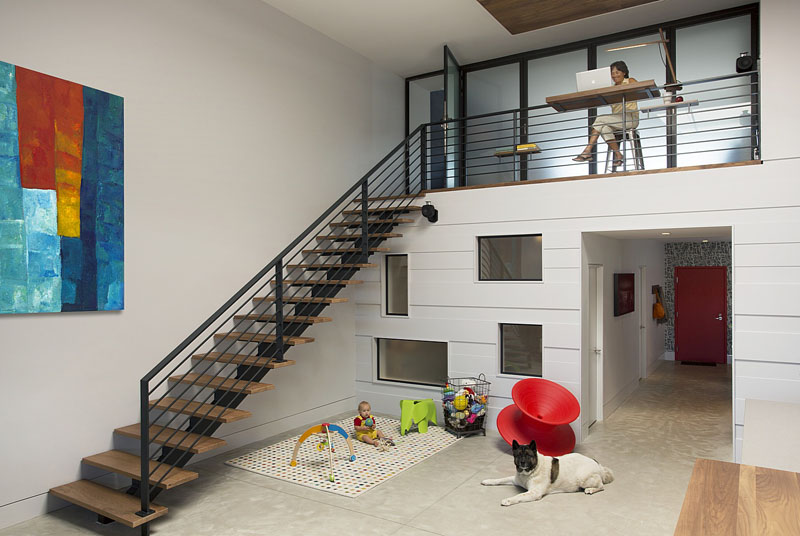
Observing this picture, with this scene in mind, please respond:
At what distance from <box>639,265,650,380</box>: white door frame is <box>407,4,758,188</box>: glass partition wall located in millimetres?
2764

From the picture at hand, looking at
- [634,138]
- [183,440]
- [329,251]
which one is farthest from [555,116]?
[183,440]

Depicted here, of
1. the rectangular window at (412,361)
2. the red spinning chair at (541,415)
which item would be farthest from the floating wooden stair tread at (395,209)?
the red spinning chair at (541,415)

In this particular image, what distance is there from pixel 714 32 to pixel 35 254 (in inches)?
278

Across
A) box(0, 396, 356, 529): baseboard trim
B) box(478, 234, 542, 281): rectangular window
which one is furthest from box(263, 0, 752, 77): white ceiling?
box(0, 396, 356, 529): baseboard trim

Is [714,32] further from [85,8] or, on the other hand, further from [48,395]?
[48,395]

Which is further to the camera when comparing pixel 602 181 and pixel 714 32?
pixel 714 32

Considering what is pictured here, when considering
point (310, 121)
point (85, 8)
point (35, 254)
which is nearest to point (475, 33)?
point (310, 121)

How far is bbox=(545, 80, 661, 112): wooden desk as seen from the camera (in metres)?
5.12

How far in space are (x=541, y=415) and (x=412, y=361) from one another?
180 cm

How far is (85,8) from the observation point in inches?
166

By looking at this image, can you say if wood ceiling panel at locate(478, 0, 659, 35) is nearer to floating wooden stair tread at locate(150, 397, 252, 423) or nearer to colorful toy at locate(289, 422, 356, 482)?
colorful toy at locate(289, 422, 356, 482)

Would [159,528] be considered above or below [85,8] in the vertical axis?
below

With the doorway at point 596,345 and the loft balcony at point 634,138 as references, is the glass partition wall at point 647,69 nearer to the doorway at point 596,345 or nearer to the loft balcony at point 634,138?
the loft balcony at point 634,138

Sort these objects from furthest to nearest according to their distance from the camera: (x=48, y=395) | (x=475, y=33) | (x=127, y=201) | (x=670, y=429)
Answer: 1. (x=475, y=33)
2. (x=670, y=429)
3. (x=127, y=201)
4. (x=48, y=395)
